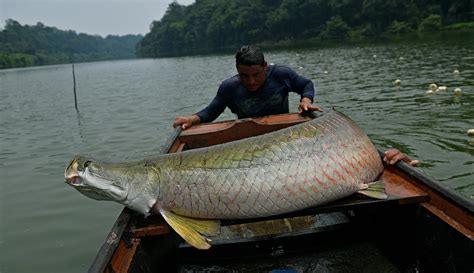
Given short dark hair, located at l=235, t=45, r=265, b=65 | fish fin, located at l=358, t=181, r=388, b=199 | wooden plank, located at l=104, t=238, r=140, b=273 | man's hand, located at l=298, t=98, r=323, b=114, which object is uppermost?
short dark hair, located at l=235, t=45, r=265, b=65

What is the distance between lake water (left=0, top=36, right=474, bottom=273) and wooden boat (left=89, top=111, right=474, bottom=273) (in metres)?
1.02

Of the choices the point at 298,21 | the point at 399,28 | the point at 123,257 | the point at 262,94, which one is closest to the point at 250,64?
the point at 262,94

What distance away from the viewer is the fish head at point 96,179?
9.70 ft

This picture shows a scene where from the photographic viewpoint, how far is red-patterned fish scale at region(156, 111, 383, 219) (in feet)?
9.61

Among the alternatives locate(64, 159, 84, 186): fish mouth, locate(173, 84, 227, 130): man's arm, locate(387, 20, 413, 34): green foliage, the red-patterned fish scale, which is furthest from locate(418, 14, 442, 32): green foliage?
locate(64, 159, 84, 186): fish mouth

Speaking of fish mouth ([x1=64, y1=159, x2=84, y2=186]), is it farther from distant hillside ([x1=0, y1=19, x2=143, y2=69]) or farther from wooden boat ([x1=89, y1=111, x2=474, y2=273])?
distant hillside ([x1=0, y1=19, x2=143, y2=69])

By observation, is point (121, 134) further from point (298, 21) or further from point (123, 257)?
point (298, 21)

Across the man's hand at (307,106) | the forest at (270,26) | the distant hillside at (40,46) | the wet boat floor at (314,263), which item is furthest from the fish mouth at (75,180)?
the distant hillside at (40,46)

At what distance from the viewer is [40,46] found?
135375 millimetres

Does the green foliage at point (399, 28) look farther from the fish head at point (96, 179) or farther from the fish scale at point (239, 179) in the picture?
the fish head at point (96, 179)

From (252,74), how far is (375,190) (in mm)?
2414

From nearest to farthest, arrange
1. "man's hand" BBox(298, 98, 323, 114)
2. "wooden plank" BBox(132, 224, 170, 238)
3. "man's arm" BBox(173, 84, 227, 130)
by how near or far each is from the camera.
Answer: "wooden plank" BBox(132, 224, 170, 238) < "man's hand" BBox(298, 98, 323, 114) < "man's arm" BBox(173, 84, 227, 130)

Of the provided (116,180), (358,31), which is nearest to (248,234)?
(116,180)

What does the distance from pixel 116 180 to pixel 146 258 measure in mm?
615
